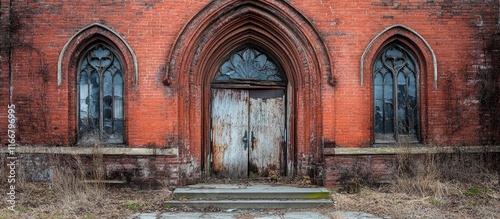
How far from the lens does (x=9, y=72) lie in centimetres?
993

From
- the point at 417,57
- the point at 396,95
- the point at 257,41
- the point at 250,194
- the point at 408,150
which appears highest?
the point at 257,41

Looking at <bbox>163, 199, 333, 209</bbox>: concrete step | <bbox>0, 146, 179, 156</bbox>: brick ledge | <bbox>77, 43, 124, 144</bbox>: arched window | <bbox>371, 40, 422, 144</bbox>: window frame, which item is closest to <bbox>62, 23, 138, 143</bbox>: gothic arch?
<bbox>77, 43, 124, 144</bbox>: arched window

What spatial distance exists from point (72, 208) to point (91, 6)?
4.57 metres

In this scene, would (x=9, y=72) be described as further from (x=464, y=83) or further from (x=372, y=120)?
(x=464, y=83)

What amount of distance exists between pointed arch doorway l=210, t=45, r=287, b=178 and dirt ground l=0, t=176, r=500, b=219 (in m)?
1.91

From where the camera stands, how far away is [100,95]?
399 inches

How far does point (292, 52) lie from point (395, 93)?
8.51 ft

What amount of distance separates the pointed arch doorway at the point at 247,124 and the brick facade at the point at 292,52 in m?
0.73

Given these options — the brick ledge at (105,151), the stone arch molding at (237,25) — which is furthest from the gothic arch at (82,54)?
the stone arch molding at (237,25)

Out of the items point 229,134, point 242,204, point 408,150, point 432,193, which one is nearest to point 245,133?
point 229,134

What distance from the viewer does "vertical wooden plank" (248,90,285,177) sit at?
10812 mm

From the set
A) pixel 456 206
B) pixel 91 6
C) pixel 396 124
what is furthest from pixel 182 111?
pixel 456 206

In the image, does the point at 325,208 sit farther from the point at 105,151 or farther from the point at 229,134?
the point at 105,151

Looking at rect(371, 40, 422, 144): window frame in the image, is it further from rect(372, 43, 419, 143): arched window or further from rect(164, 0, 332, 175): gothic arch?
rect(164, 0, 332, 175): gothic arch
